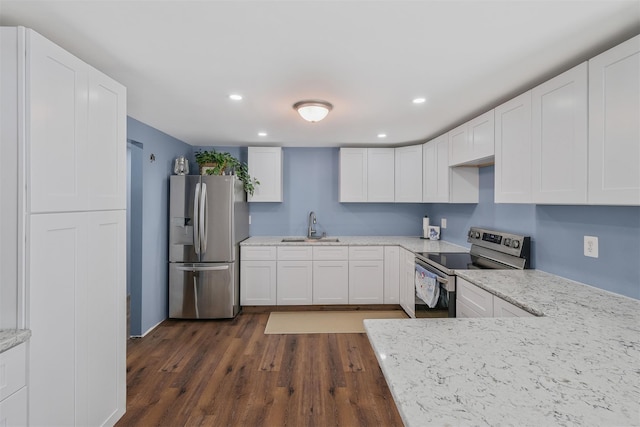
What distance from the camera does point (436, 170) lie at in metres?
3.66

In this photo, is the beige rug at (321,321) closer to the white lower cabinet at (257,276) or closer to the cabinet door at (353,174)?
the white lower cabinet at (257,276)

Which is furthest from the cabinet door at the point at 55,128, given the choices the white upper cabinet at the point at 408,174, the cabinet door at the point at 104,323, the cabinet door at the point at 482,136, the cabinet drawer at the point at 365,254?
the white upper cabinet at the point at 408,174

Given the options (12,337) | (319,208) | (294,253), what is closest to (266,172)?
(319,208)

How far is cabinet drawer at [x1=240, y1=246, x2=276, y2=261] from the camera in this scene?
3.85 meters

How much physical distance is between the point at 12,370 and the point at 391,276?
3.47 m

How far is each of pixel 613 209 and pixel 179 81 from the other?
2.90 metres

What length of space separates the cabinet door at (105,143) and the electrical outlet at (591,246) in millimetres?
2999

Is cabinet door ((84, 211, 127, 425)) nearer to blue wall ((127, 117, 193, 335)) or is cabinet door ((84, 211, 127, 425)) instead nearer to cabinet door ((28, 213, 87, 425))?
cabinet door ((28, 213, 87, 425))

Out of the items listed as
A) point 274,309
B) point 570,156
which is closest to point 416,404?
point 570,156

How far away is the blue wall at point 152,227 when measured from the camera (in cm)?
313

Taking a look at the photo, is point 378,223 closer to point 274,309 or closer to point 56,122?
point 274,309

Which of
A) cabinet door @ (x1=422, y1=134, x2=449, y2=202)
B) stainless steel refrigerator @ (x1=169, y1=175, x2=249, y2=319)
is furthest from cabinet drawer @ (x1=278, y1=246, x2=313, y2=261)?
cabinet door @ (x1=422, y1=134, x2=449, y2=202)

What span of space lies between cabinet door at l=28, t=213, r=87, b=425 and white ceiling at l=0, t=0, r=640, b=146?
0.98 meters

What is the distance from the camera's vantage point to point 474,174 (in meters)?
3.32
